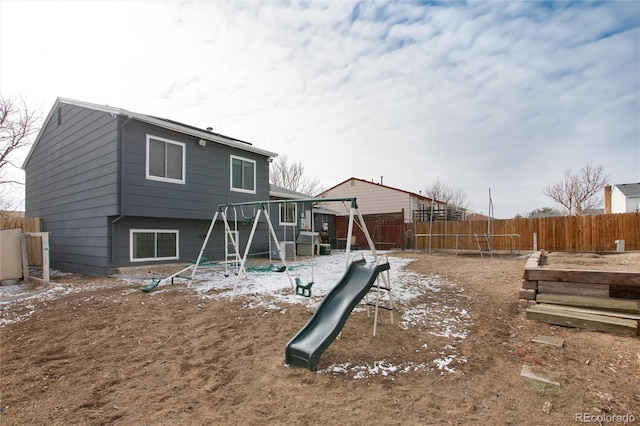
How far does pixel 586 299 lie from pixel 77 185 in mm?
13412

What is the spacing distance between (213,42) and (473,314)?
8352 mm

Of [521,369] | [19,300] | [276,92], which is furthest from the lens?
[276,92]

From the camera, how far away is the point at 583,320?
13.8 feet

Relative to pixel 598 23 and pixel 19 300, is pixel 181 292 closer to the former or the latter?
pixel 19 300

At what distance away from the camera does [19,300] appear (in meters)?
6.17

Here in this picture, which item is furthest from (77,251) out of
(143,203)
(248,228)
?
(248,228)

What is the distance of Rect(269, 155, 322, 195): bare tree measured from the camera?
35.6 metres

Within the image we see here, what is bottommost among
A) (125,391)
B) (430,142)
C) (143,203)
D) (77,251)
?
(125,391)

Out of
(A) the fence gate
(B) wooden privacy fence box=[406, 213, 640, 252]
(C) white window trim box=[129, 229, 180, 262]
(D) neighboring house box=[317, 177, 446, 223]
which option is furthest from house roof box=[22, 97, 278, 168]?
(D) neighboring house box=[317, 177, 446, 223]

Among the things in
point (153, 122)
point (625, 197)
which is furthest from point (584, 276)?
point (625, 197)

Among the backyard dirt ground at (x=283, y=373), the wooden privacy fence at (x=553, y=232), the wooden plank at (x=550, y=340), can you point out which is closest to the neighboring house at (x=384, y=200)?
the wooden privacy fence at (x=553, y=232)

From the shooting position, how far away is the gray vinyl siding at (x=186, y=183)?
873 centimetres

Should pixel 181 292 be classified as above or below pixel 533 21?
below

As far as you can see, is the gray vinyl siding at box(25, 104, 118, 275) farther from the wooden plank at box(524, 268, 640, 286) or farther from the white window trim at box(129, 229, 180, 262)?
the wooden plank at box(524, 268, 640, 286)
